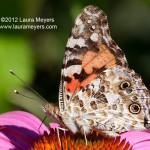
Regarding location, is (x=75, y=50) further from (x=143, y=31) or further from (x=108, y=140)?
(x=143, y=31)

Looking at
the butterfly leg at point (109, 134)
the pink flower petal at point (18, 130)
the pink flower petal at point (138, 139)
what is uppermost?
the pink flower petal at point (18, 130)

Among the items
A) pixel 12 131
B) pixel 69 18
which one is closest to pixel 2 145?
pixel 12 131

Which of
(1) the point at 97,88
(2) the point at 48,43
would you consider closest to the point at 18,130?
(1) the point at 97,88

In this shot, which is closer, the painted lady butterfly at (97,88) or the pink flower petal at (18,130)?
the painted lady butterfly at (97,88)

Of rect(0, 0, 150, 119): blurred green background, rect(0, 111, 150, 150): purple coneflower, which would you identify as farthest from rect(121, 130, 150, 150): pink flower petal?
rect(0, 0, 150, 119): blurred green background
